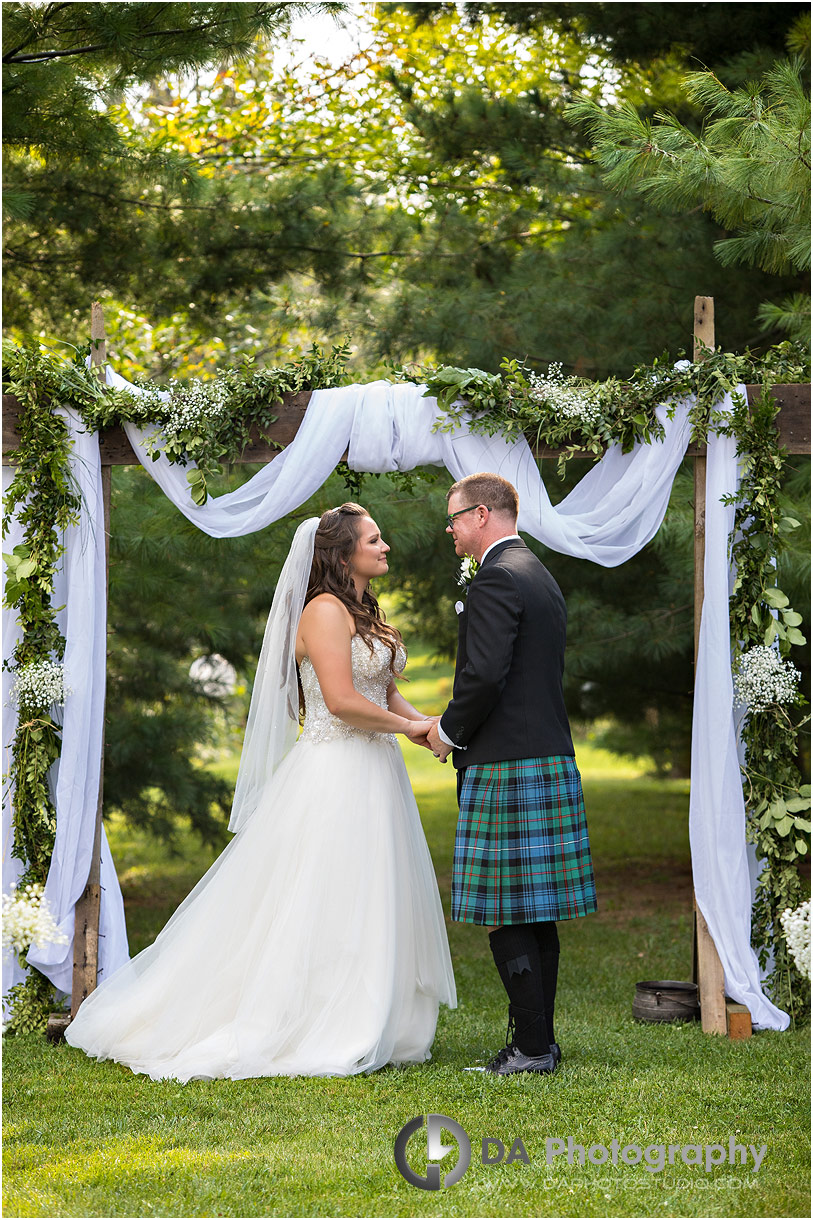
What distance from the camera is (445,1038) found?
13.1ft

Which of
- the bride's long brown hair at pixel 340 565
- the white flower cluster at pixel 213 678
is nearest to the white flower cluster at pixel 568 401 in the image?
the bride's long brown hair at pixel 340 565

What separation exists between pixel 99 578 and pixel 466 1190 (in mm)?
2607

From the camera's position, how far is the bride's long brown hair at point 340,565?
372cm

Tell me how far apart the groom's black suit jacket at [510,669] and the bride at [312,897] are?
0.98ft

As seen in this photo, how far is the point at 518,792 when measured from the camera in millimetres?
3377

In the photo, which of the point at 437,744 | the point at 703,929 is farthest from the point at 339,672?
the point at 703,929

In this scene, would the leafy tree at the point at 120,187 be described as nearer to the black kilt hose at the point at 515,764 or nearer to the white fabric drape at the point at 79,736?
the white fabric drape at the point at 79,736

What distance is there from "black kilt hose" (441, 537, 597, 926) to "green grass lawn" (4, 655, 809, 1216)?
55 cm

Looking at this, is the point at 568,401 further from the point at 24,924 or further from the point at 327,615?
the point at 24,924

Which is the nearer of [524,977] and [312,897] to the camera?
[524,977]

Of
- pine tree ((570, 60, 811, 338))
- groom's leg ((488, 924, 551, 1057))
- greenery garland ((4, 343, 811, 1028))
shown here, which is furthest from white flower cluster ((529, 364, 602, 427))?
groom's leg ((488, 924, 551, 1057))

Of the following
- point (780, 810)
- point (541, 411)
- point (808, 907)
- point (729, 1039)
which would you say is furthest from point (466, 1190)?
point (541, 411)

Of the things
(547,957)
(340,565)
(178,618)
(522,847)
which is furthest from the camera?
(178,618)

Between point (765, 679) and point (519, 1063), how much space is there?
158 centimetres
